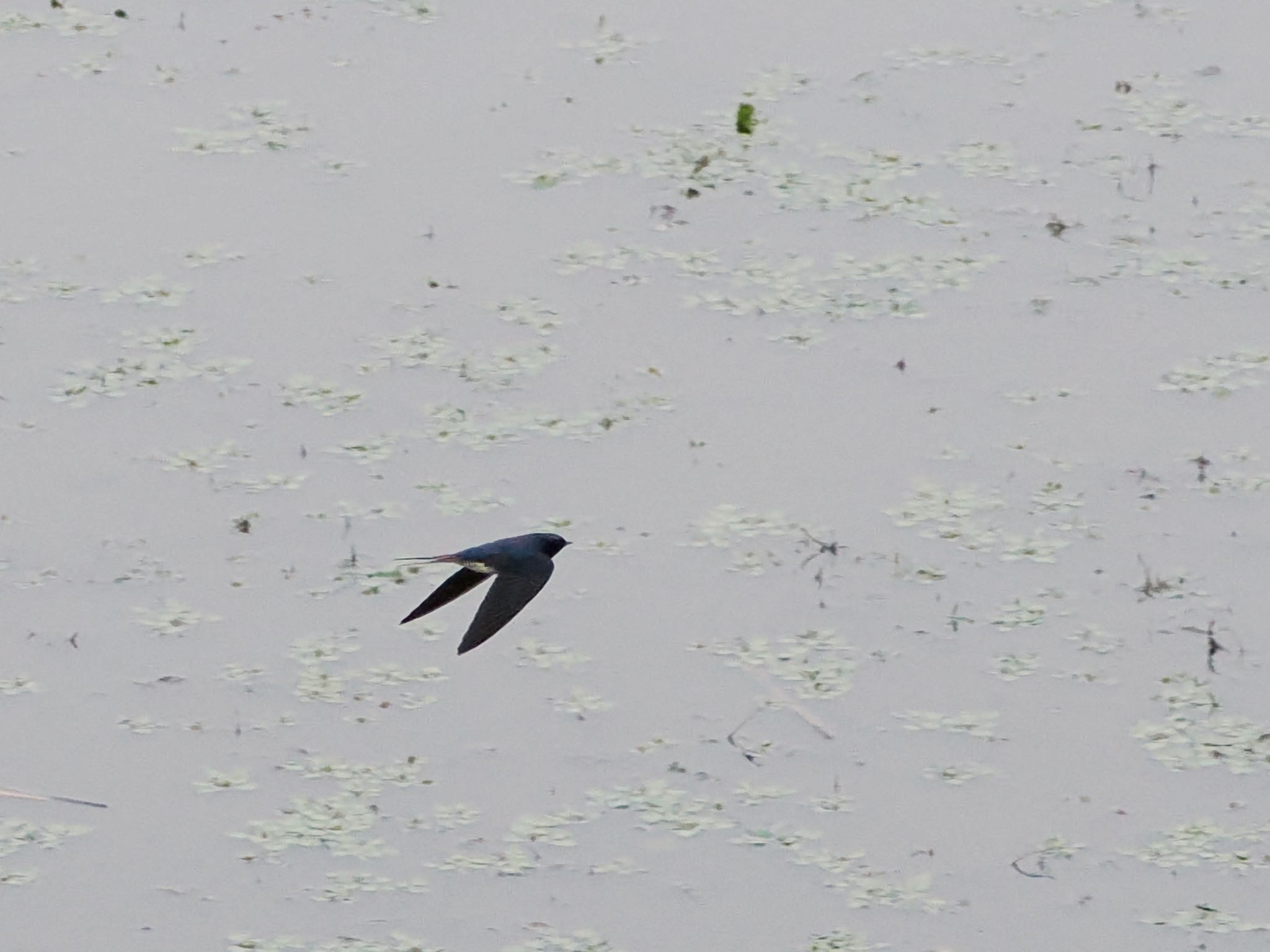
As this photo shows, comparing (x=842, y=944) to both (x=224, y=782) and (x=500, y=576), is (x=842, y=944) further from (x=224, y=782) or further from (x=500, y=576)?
(x=224, y=782)

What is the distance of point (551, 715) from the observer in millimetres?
5293

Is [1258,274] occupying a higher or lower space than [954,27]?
lower

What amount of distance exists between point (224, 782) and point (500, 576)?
2.39ft

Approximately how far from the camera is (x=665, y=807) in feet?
16.4

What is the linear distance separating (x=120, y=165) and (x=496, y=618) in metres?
3.18

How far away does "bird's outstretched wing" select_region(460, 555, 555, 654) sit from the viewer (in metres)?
4.96

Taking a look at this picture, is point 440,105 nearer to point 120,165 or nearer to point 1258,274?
point 120,165

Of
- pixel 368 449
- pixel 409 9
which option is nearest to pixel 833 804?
pixel 368 449

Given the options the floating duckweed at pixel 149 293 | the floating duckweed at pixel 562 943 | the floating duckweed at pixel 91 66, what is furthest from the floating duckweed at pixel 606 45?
the floating duckweed at pixel 562 943

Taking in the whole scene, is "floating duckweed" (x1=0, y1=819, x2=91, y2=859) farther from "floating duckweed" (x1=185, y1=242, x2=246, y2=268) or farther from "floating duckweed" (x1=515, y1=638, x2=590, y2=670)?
"floating duckweed" (x1=185, y1=242, x2=246, y2=268)

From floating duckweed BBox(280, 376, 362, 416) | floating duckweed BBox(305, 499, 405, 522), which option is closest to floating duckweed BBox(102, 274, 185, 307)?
floating duckweed BBox(280, 376, 362, 416)

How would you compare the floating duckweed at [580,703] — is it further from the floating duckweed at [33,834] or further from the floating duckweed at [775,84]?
the floating duckweed at [775,84]

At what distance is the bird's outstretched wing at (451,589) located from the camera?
5.19 m

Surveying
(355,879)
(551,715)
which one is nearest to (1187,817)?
(551,715)
